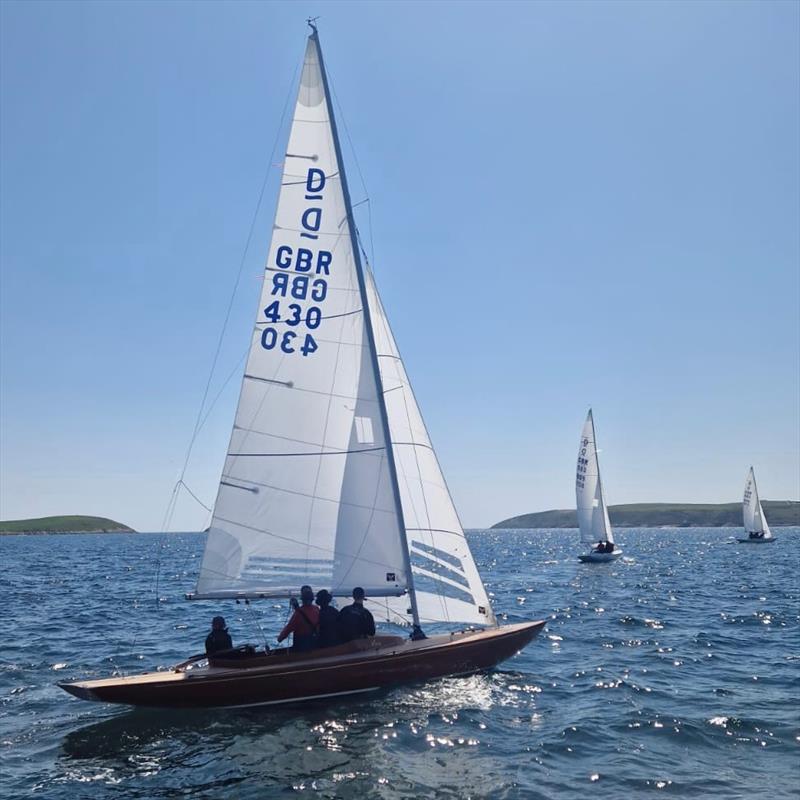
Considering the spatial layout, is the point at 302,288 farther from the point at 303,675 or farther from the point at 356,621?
the point at 303,675

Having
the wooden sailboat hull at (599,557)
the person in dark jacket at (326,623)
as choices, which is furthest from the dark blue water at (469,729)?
the wooden sailboat hull at (599,557)

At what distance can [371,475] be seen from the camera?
49.2 ft

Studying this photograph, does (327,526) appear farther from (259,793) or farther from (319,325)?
(259,793)

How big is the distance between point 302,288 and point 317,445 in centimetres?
335

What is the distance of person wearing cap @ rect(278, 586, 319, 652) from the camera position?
13961 mm

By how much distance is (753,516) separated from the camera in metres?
78.8

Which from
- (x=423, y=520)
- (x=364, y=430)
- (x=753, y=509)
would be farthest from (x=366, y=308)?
(x=753, y=509)

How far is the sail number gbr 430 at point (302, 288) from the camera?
15.0m

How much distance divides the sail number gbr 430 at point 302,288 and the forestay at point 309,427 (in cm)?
2

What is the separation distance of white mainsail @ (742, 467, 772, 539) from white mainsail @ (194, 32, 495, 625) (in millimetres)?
71491

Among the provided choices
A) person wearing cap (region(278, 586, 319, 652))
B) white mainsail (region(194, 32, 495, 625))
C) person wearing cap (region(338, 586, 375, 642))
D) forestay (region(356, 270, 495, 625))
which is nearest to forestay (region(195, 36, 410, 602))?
white mainsail (region(194, 32, 495, 625))

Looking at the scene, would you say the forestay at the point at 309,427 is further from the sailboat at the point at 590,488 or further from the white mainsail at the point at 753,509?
the white mainsail at the point at 753,509

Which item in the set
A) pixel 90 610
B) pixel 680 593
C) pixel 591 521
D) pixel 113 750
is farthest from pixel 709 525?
pixel 113 750

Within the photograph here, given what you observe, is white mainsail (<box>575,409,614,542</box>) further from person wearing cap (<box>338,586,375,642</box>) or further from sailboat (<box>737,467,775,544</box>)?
person wearing cap (<box>338,586,375,642</box>)
